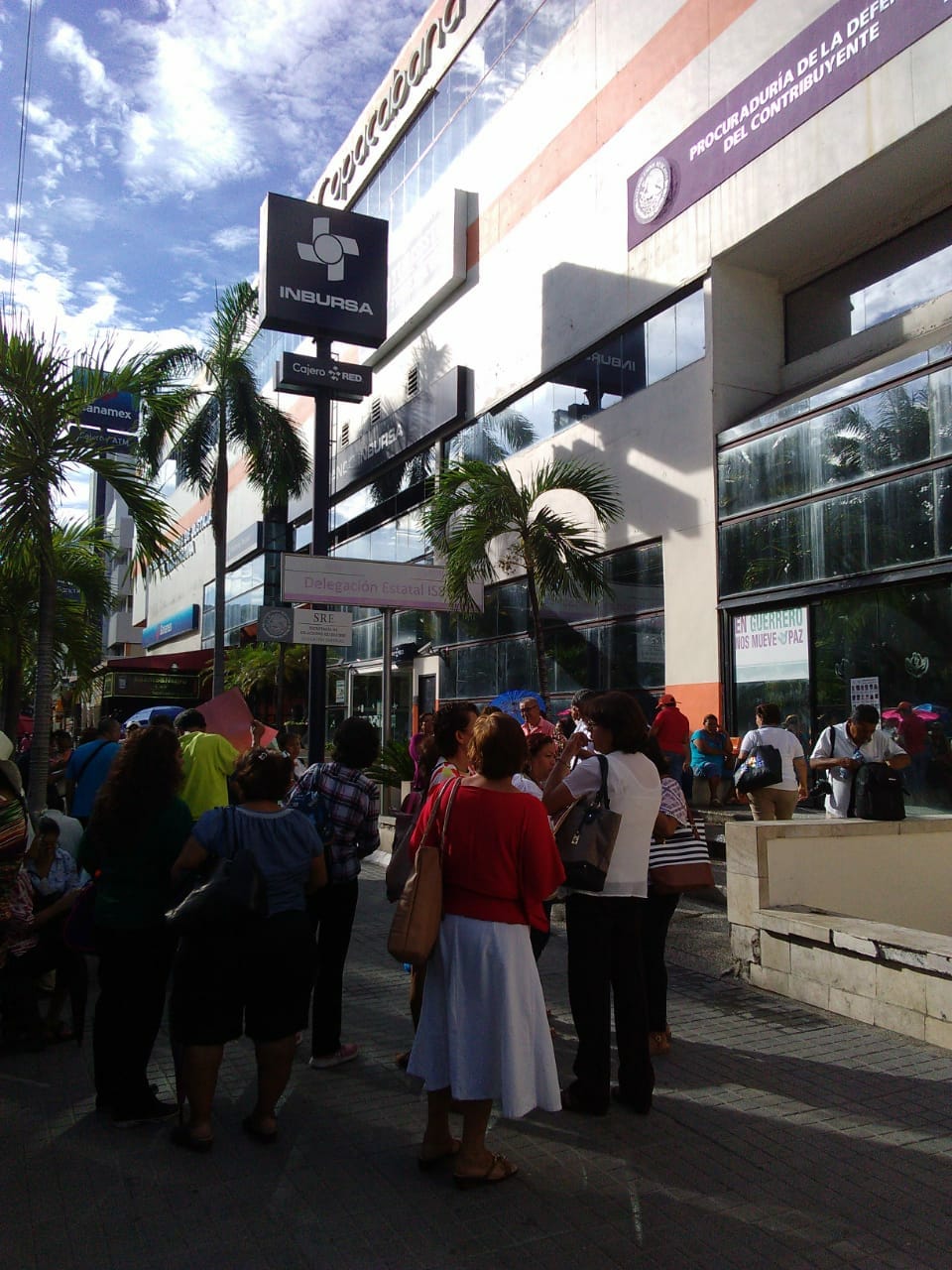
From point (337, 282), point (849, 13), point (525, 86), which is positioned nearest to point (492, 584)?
point (337, 282)

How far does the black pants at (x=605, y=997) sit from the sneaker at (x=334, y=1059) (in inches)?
49.9

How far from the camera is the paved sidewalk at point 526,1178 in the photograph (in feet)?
10.3

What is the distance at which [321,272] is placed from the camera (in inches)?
816

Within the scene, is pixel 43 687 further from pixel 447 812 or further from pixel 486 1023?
pixel 486 1023

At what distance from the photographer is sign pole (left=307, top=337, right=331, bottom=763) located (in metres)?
17.7

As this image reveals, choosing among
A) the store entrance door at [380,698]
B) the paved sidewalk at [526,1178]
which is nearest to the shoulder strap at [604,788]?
the paved sidewalk at [526,1178]

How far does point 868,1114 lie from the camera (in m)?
4.27

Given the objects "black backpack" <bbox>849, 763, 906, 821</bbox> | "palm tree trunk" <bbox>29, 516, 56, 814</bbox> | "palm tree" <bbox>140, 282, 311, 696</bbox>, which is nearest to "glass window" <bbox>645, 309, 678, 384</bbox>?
"black backpack" <bbox>849, 763, 906, 821</bbox>

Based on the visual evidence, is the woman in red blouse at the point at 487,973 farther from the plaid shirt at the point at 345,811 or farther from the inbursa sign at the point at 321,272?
the inbursa sign at the point at 321,272

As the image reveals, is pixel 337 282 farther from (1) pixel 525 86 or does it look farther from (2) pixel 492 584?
(2) pixel 492 584

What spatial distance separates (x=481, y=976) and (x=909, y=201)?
12.3 meters

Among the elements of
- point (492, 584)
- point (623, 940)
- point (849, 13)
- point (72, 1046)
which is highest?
point (849, 13)

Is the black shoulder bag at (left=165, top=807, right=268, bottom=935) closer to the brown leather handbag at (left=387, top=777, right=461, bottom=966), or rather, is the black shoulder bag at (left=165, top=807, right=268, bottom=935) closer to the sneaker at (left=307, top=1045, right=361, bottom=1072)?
the brown leather handbag at (left=387, top=777, right=461, bottom=966)

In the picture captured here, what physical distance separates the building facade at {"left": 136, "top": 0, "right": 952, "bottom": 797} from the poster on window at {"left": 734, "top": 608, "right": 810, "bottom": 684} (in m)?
0.04
